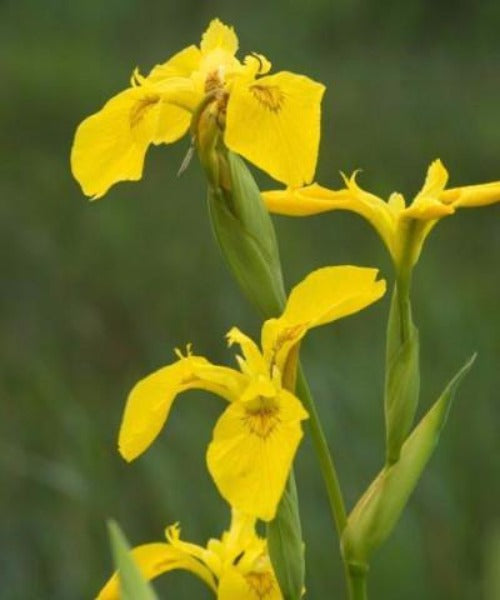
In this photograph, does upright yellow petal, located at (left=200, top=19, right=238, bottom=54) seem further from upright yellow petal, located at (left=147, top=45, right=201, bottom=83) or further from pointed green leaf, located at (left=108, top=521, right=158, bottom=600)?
pointed green leaf, located at (left=108, top=521, right=158, bottom=600)

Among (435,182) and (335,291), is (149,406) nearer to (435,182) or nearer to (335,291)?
(335,291)

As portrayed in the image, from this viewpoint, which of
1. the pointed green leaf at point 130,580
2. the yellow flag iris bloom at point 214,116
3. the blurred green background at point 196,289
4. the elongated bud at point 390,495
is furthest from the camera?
the blurred green background at point 196,289

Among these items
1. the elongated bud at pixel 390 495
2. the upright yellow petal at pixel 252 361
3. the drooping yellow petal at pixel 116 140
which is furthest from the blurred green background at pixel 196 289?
the drooping yellow petal at pixel 116 140

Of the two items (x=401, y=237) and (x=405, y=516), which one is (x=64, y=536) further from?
(x=401, y=237)

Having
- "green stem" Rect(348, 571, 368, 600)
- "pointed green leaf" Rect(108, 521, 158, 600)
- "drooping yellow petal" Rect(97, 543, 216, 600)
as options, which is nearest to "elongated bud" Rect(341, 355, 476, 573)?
"green stem" Rect(348, 571, 368, 600)

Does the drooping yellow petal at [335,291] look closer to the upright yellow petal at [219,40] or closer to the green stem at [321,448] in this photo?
the green stem at [321,448]

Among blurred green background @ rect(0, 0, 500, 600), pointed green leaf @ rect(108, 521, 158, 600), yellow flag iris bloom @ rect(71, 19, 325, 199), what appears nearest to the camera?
pointed green leaf @ rect(108, 521, 158, 600)
